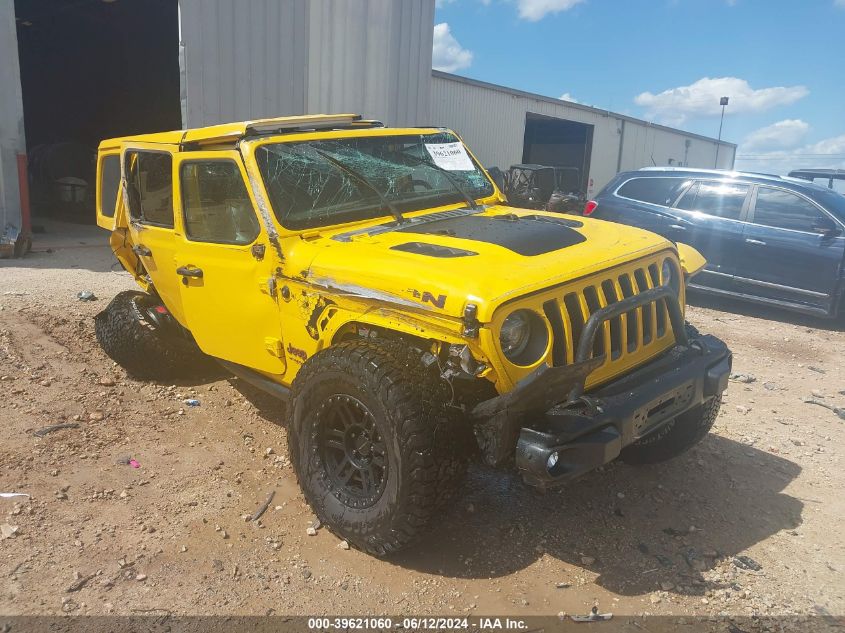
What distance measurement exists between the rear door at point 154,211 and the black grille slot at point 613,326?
265 centimetres

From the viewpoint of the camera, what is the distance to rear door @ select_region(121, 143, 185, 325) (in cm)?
426

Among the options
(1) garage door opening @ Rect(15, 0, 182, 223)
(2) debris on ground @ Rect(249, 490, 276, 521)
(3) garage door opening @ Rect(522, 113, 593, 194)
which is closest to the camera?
(2) debris on ground @ Rect(249, 490, 276, 521)

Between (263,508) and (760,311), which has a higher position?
(760,311)

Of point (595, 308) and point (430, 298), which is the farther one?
point (595, 308)

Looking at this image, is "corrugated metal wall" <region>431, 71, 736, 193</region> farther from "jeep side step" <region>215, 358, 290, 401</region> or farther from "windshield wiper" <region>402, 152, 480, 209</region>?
"jeep side step" <region>215, 358, 290, 401</region>

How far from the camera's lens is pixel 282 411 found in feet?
15.6

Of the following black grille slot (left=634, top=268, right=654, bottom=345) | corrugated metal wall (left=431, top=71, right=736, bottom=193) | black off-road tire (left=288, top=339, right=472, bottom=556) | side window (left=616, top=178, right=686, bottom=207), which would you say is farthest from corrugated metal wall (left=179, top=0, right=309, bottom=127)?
black grille slot (left=634, top=268, right=654, bottom=345)

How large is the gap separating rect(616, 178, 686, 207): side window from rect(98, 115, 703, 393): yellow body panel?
4.68m

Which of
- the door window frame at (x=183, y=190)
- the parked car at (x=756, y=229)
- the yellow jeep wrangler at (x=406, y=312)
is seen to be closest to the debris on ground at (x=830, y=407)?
the yellow jeep wrangler at (x=406, y=312)

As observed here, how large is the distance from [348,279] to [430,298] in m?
0.50

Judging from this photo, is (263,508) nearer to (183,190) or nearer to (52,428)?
(52,428)

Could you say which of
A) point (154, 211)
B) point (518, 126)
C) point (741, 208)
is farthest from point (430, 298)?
point (518, 126)

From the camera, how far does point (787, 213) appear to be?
7711 millimetres

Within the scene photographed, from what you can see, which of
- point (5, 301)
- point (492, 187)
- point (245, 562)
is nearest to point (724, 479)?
point (492, 187)
